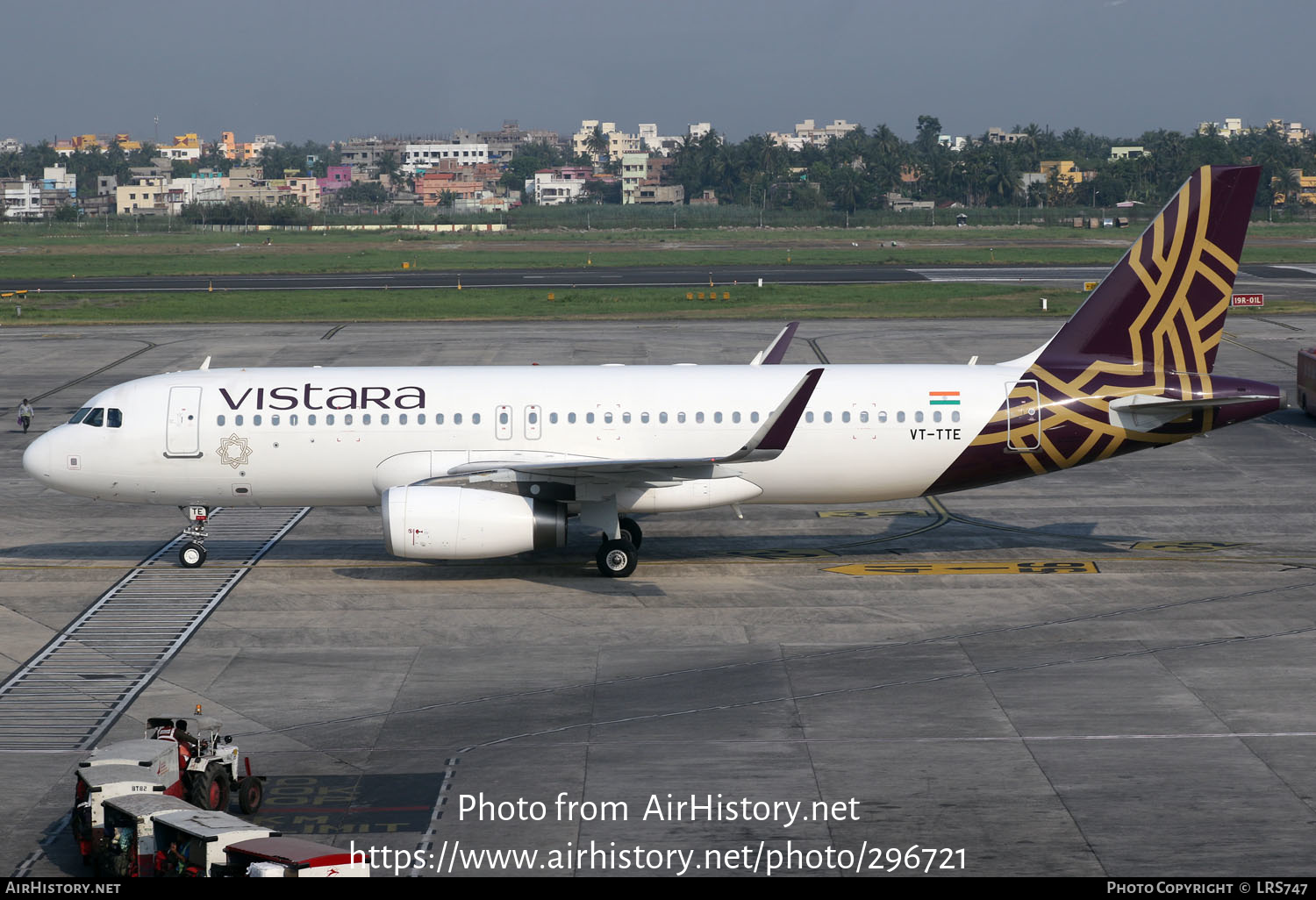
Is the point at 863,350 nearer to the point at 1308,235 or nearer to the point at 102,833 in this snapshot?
the point at 102,833

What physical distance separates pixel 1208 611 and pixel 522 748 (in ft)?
48.3

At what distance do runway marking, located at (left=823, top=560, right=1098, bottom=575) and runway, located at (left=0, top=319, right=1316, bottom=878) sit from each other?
115 mm

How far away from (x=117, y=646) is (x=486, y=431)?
9.05 metres

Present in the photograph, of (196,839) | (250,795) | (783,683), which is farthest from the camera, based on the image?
(783,683)

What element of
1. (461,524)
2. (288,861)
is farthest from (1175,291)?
(288,861)

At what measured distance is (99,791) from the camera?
16031 mm

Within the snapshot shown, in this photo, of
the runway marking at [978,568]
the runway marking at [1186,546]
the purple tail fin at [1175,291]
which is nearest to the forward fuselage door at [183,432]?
the runway marking at [978,568]

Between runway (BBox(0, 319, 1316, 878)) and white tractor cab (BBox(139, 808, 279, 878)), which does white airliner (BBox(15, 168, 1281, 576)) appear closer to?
runway (BBox(0, 319, 1316, 878))

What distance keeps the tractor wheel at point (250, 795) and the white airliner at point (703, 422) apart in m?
12.2

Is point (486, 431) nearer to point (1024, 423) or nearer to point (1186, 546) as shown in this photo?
point (1024, 423)

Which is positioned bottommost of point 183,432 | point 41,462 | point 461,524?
point 461,524

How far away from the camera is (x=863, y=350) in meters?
63.0

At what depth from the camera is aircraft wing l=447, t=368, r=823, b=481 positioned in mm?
27844

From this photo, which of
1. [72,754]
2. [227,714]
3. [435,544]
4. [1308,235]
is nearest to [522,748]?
[227,714]
